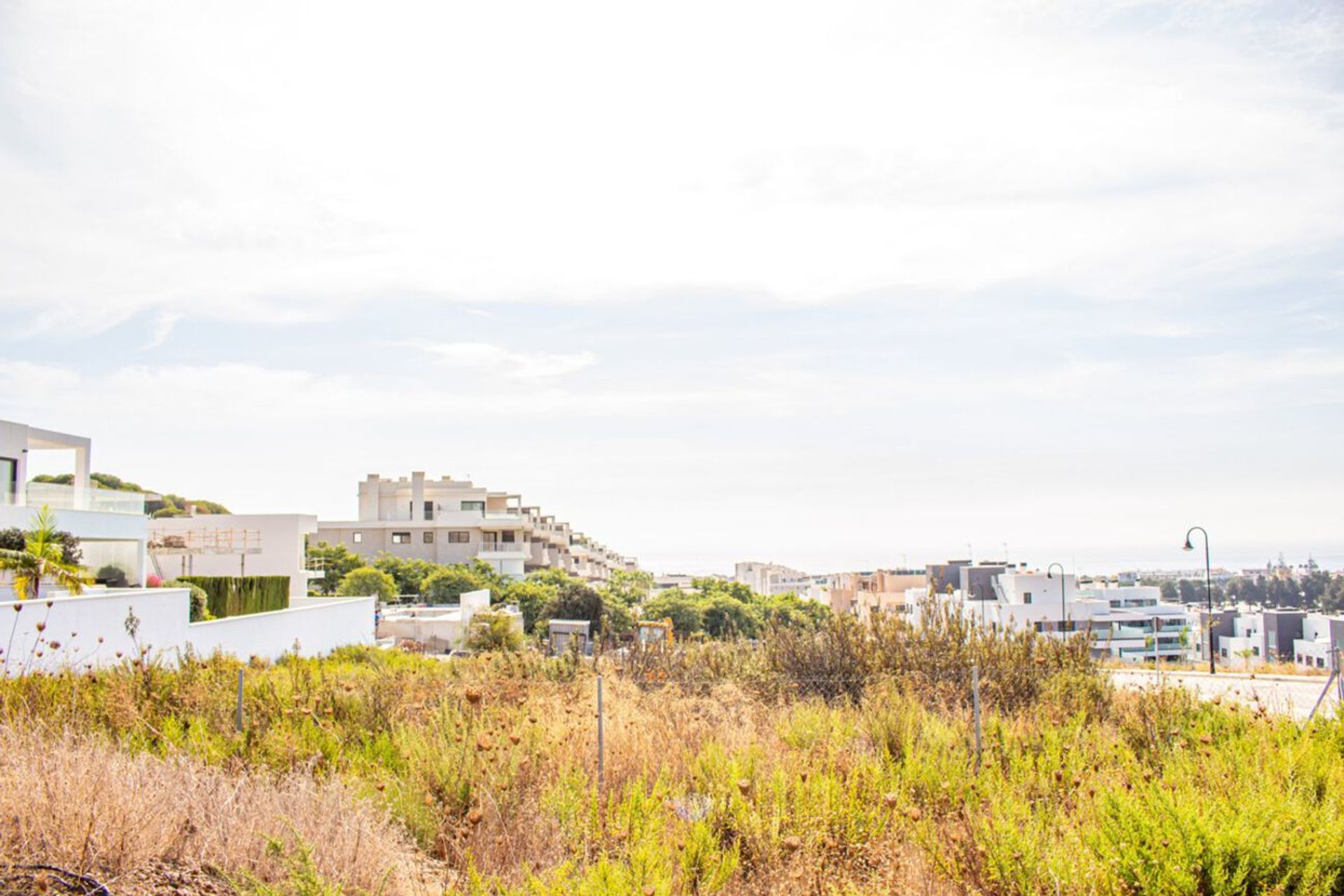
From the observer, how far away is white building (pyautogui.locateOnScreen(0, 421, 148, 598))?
26.0 meters

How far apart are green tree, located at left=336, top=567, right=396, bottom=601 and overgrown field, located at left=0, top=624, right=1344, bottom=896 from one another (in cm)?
3852

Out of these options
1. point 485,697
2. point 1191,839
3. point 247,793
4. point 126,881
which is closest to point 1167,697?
point 1191,839

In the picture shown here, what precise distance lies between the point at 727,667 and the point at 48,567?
13149 mm

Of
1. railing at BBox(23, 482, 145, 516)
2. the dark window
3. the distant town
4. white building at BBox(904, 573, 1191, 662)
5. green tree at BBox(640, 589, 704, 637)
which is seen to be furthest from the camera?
white building at BBox(904, 573, 1191, 662)

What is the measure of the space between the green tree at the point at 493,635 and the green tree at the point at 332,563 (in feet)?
73.0

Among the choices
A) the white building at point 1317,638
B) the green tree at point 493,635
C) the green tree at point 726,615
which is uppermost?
the green tree at point 493,635

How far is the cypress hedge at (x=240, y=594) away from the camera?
25266 millimetres

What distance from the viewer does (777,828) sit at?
19.1 ft

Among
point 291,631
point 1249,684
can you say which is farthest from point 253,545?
point 1249,684

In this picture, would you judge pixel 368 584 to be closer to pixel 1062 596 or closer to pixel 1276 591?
pixel 1062 596

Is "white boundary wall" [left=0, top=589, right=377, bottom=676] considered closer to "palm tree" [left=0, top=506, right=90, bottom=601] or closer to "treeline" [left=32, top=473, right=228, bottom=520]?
"palm tree" [left=0, top=506, right=90, bottom=601]

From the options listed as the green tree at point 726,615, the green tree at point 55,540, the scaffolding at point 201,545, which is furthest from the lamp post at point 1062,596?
the scaffolding at point 201,545

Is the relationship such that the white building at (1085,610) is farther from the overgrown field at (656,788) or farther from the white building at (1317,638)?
the overgrown field at (656,788)

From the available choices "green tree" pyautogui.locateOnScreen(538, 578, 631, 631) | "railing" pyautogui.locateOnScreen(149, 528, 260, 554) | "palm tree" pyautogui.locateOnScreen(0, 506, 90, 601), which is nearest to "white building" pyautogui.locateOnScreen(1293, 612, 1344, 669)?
"green tree" pyautogui.locateOnScreen(538, 578, 631, 631)
